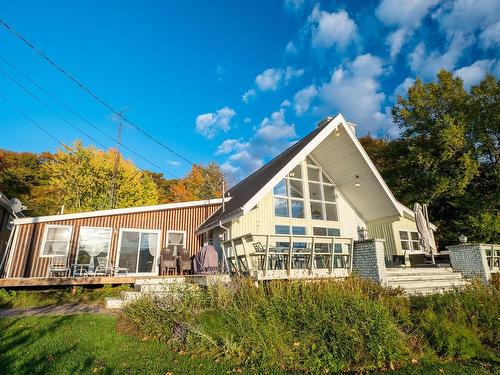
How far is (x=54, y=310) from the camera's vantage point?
8438 mm

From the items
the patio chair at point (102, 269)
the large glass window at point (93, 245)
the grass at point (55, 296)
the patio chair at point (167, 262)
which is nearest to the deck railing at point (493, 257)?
the patio chair at point (167, 262)

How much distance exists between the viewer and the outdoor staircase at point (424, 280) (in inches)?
329

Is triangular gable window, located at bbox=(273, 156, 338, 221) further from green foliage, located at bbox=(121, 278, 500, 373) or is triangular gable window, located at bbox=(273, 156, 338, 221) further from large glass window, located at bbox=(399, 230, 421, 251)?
green foliage, located at bbox=(121, 278, 500, 373)

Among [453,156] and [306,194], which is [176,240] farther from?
[453,156]

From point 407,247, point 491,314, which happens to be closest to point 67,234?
point 491,314

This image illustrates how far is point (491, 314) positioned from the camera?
5938 mm

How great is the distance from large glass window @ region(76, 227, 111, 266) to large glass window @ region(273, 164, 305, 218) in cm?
694

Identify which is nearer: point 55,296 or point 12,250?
point 55,296

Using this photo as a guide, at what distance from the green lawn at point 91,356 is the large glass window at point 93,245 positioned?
5.41 m

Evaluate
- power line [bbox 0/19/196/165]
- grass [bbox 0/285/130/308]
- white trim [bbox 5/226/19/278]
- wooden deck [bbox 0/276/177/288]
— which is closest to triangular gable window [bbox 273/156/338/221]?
wooden deck [bbox 0/276/177/288]

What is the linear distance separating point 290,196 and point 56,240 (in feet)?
30.3

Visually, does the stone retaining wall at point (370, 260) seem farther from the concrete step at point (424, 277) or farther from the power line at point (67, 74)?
the power line at point (67, 74)

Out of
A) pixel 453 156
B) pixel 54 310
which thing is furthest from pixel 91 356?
pixel 453 156

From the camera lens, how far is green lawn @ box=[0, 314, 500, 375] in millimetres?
4391
